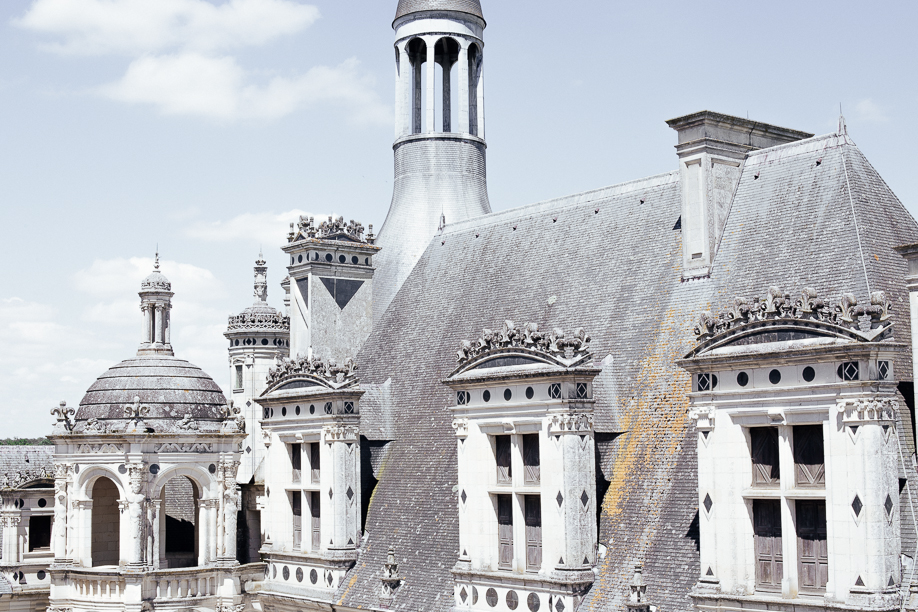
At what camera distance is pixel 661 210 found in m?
32.2

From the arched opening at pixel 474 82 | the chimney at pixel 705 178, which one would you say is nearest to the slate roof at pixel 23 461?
the arched opening at pixel 474 82

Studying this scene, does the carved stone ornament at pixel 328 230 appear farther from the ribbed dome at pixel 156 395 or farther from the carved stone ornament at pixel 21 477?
the carved stone ornament at pixel 21 477

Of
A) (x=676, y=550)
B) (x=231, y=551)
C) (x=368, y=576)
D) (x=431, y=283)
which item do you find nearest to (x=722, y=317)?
(x=676, y=550)

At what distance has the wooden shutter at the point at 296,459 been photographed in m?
35.7

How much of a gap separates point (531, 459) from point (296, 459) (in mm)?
10577

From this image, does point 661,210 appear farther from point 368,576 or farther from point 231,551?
point 231,551

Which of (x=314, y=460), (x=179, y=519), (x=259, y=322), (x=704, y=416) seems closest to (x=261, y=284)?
(x=259, y=322)

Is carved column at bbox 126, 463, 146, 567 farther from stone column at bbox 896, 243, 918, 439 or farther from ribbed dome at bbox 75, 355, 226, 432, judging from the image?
stone column at bbox 896, 243, 918, 439

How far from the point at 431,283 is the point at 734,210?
12932 mm

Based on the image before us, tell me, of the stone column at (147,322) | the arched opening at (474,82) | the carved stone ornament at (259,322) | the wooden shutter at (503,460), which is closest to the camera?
the wooden shutter at (503,460)

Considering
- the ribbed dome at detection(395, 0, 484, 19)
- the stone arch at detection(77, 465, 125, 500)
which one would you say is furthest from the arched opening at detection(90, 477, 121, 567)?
the ribbed dome at detection(395, 0, 484, 19)

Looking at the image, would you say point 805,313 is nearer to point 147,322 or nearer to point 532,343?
point 532,343

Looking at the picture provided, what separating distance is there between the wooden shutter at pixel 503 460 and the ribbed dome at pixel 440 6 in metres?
21.3

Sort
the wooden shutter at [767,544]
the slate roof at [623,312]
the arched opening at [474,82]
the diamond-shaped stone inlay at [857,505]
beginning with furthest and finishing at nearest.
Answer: the arched opening at [474,82], the slate roof at [623,312], the wooden shutter at [767,544], the diamond-shaped stone inlay at [857,505]
